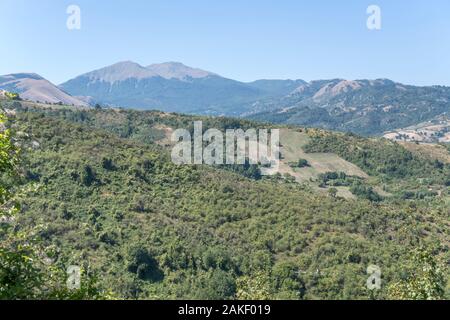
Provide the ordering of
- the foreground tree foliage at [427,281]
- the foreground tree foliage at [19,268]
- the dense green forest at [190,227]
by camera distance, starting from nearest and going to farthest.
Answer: the foreground tree foliage at [19,268] < the foreground tree foliage at [427,281] < the dense green forest at [190,227]

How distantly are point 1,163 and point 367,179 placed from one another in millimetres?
152992

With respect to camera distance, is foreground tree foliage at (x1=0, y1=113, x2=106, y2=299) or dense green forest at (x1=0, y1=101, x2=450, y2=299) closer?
foreground tree foliage at (x1=0, y1=113, x2=106, y2=299)

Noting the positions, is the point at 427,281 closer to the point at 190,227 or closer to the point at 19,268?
the point at 19,268

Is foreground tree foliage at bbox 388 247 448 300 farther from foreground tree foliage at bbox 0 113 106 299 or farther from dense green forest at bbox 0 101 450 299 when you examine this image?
dense green forest at bbox 0 101 450 299

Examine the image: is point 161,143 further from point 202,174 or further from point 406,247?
point 406,247

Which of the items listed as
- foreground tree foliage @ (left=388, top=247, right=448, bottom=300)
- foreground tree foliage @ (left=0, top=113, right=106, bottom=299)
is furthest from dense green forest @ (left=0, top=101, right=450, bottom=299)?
foreground tree foliage @ (left=0, top=113, right=106, bottom=299)

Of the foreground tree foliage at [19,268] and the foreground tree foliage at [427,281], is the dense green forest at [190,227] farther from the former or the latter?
the foreground tree foliage at [19,268]

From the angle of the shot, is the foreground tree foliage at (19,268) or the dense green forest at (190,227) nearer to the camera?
the foreground tree foliage at (19,268)

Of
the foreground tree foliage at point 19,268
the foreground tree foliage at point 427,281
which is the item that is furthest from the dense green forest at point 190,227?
the foreground tree foliage at point 19,268

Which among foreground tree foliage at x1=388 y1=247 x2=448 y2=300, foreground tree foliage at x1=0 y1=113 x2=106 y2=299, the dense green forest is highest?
foreground tree foliage at x1=0 y1=113 x2=106 y2=299

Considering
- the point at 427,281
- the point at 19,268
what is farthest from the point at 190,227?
the point at 19,268

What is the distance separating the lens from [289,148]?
170m

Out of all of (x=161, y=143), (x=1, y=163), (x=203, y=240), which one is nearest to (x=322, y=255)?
(x=203, y=240)
